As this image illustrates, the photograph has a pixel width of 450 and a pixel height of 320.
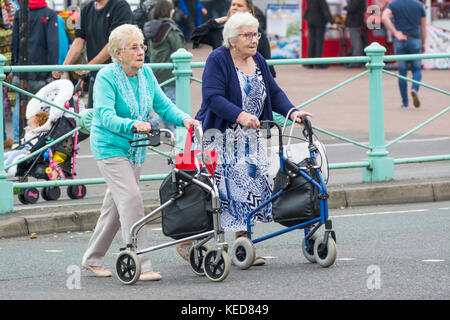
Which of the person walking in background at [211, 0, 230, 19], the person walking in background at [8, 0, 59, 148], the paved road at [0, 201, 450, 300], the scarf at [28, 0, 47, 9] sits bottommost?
the paved road at [0, 201, 450, 300]

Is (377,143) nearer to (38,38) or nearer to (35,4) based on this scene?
(38,38)

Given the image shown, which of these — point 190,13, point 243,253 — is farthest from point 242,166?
point 190,13

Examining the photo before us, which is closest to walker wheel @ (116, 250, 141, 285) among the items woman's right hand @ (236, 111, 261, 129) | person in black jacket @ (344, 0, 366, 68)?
woman's right hand @ (236, 111, 261, 129)

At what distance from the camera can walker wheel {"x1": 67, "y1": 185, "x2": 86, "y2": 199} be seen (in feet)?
35.3

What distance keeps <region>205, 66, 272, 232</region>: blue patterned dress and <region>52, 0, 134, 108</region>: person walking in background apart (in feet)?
13.9

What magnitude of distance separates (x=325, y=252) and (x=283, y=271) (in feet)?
1.02

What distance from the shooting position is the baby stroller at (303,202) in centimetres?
722

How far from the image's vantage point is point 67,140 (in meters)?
10.8

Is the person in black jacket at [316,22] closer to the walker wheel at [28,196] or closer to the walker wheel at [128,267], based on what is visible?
the walker wheel at [28,196]

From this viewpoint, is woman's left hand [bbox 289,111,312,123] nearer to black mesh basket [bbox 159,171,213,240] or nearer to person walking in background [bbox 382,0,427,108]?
black mesh basket [bbox 159,171,213,240]

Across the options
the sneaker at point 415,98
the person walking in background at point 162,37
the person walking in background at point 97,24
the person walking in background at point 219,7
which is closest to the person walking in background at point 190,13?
the person walking in background at point 219,7

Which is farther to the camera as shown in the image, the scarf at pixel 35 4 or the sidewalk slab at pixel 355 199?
the scarf at pixel 35 4
